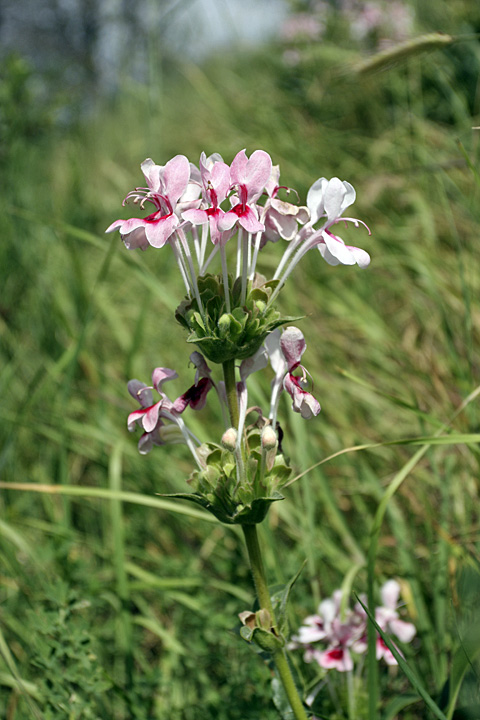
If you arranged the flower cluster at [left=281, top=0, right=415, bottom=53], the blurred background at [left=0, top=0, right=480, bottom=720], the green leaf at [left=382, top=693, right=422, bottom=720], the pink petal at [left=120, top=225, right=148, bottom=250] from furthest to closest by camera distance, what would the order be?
the flower cluster at [left=281, top=0, right=415, bottom=53], the blurred background at [left=0, top=0, right=480, bottom=720], the green leaf at [left=382, top=693, right=422, bottom=720], the pink petal at [left=120, top=225, right=148, bottom=250]

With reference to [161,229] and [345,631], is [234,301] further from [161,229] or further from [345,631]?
[345,631]

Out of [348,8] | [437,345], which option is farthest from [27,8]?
[437,345]

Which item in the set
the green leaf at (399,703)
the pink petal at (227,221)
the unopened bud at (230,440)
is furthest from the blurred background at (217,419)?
the pink petal at (227,221)

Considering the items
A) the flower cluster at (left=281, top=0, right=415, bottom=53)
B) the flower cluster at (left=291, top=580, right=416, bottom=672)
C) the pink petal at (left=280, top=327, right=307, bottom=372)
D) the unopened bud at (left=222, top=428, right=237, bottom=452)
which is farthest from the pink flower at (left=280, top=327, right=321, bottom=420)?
the flower cluster at (left=281, top=0, right=415, bottom=53)

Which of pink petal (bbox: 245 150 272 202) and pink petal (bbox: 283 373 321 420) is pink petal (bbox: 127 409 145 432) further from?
pink petal (bbox: 245 150 272 202)

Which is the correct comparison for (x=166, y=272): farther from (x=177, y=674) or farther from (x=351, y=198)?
(x=351, y=198)

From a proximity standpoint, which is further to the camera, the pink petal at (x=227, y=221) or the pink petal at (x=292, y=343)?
the pink petal at (x=292, y=343)

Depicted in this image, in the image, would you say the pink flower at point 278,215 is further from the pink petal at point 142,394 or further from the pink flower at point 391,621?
the pink flower at point 391,621
